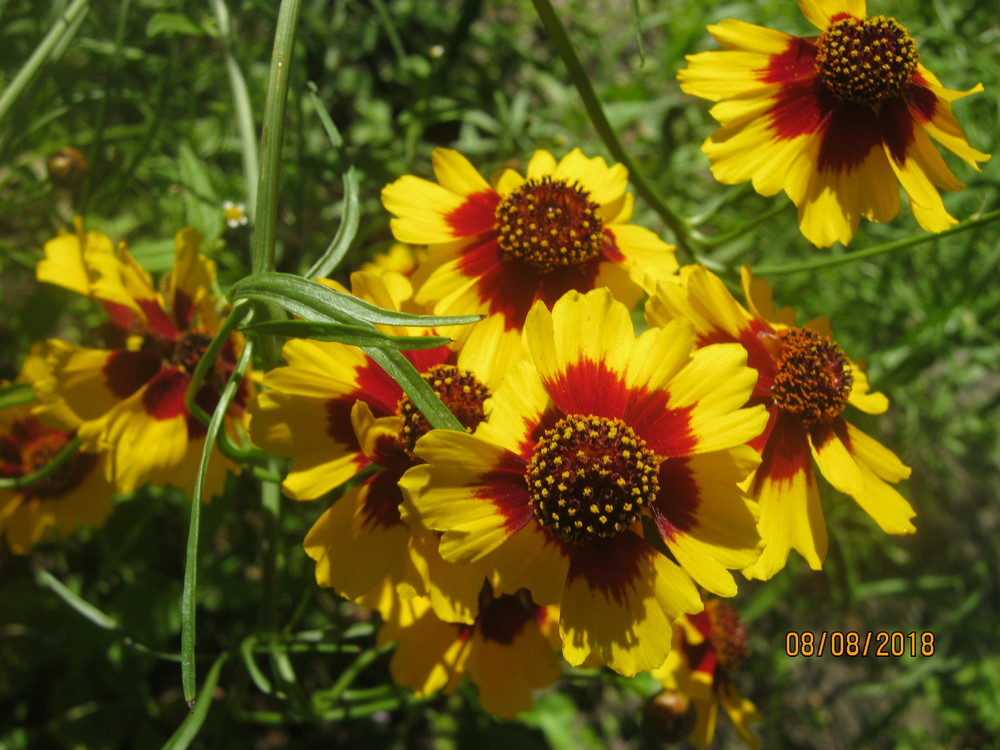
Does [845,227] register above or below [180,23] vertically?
below

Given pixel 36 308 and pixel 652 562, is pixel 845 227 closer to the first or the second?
pixel 652 562

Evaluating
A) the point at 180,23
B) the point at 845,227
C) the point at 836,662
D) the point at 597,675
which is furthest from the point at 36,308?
the point at 836,662

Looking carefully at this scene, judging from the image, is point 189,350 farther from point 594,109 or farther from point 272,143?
point 594,109

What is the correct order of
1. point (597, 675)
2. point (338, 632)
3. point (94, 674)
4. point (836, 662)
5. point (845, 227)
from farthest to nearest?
point (836, 662) < point (94, 674) < point (597, 675) < point (338, 632) < point (845, 227)

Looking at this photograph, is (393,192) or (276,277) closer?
(276,277)
